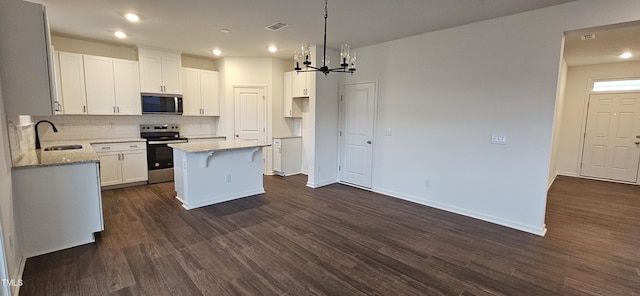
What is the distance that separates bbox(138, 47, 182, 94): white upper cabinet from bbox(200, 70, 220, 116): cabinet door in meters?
0.53

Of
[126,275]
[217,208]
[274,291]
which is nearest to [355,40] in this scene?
[217,208]

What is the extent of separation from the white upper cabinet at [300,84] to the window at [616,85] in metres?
6.50

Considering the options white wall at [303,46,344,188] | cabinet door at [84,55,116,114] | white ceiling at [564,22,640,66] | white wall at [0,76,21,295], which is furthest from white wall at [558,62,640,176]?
cabinet door at [84,55,116,114]

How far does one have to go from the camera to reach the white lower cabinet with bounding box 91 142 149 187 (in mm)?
4824

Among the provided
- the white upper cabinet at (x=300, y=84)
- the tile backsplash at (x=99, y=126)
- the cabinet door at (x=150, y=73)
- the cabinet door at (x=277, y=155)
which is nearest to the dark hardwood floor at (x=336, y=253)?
the tile backsplash at (x=99, y=126)

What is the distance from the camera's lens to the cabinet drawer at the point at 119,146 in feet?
15.6

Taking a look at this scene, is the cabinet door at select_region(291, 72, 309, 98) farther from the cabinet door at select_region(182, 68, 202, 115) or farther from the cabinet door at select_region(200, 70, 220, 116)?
the cabinet door at select_region(182, 68, 202, 115)

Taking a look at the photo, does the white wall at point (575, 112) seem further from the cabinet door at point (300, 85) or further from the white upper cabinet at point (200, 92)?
the white upper cabinet at point (200, 92)

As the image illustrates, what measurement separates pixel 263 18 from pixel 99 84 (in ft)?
11.5

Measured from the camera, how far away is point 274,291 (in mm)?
2238

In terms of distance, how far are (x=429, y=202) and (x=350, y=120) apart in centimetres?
210

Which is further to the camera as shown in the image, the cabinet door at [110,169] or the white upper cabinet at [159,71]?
the white upper cabinet at [159,71]

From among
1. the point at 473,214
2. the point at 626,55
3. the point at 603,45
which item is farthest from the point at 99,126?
the point at 626,55

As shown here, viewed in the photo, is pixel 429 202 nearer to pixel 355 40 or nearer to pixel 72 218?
pixel 355 40
